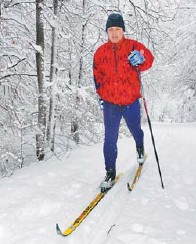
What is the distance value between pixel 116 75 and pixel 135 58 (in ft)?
1.25

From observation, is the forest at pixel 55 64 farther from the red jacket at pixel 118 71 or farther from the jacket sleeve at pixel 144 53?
the jacket sleeve at pixel 144 53

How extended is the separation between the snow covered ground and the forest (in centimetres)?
181

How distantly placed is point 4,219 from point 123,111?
2381 millimetres

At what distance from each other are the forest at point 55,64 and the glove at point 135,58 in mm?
2695

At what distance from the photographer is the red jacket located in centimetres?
481

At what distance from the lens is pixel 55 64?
25.6ft

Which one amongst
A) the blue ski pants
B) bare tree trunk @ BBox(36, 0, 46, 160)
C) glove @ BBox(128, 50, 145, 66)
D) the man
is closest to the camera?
glove @ BBox(128, 50, 145, 66)

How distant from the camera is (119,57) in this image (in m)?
4.80

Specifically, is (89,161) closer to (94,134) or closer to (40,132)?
(40,132)

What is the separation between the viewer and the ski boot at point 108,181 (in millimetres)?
4525

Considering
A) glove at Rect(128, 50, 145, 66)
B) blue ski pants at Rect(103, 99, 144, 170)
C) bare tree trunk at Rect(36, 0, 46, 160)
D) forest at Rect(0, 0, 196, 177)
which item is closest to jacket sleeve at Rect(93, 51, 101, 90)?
blue ski pants at Rect(103, 99, 144, 170)

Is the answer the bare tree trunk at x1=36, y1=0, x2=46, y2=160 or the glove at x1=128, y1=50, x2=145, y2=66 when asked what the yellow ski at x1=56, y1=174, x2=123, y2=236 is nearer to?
the glove at x1=128, y1=50, x2=145, y2=66

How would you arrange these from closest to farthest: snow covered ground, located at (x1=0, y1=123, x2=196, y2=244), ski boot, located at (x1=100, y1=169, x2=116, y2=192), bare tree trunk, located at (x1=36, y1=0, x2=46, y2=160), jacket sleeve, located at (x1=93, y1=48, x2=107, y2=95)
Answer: snow covered ground, located at (x1=0, y1=123, x2=196, y2=244) → ski boot, located at (x1=100, y1=169, x2=116, y2=192) → jacket sleeve, located at (x1=93, y1=48, x2=107, y2=95) → bare tree trunk, located at (x1=36, y1=0, x2=46, y2=160)

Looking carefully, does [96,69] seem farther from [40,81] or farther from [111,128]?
[40,81]
